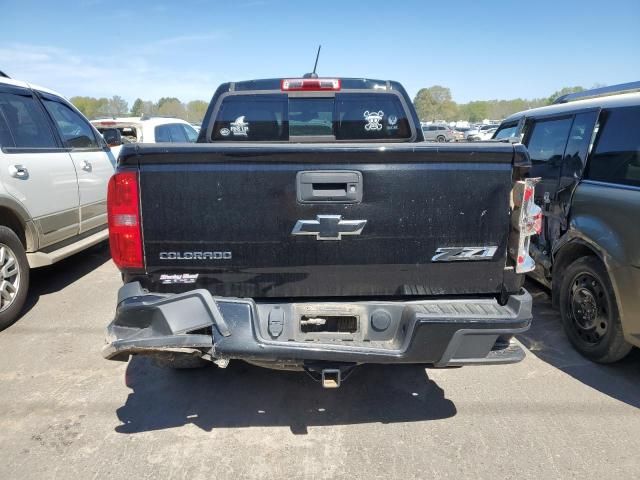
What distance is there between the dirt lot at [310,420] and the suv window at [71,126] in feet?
8.31

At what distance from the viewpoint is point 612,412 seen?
3.12m

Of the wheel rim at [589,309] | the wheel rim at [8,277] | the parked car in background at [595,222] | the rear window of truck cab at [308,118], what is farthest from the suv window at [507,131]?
the wheel rim at [8,277]

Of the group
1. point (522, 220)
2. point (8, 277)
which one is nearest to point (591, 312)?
point (522, 220)

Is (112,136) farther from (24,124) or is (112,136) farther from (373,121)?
(373,121)

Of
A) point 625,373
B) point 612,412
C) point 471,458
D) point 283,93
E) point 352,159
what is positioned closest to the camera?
point 352,159

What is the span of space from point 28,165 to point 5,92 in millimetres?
794

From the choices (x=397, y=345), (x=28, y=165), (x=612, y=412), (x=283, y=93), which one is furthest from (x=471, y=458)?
(x=28, y=165)

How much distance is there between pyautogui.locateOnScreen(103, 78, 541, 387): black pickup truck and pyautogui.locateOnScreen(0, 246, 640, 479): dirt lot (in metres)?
0.56

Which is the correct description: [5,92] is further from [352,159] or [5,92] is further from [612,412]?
[612,412]

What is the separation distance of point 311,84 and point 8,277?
3185 millimetres

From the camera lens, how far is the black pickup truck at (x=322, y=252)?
2436mm

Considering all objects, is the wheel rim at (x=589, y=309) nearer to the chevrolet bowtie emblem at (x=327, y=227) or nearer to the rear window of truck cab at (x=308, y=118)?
the rear window of truck cab at (x=308, y=118)

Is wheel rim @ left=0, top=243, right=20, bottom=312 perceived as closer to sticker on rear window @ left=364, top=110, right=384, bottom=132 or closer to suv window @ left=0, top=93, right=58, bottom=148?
suv window @ left=0, top=93, right=58, bottom=148

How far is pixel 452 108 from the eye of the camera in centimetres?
11944
